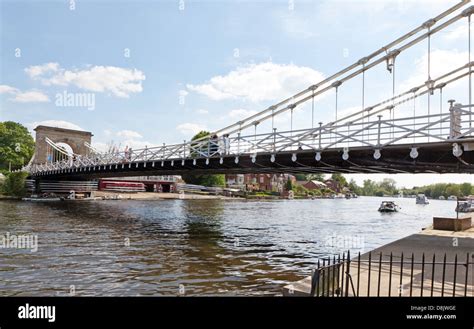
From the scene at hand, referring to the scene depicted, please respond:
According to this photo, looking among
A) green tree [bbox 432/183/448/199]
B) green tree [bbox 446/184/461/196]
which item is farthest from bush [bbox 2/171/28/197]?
green tree [bbox 432/183/448/199]

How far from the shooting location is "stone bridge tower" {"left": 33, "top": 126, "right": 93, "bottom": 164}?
79.2 meters

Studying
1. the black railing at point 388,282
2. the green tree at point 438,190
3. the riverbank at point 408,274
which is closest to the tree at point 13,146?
the riverbank at point 408,274

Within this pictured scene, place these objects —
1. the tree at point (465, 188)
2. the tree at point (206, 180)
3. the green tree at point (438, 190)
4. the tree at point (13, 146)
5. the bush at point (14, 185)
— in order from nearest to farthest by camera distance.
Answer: the bush at point (14, 185), the tree at point (13, 146), the tree at point (206, 180), the tree at point (465, 188), the green tree at point (438, 190)

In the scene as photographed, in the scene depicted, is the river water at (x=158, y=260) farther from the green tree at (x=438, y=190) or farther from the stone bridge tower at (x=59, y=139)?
the green tree at (x=438, y=190)

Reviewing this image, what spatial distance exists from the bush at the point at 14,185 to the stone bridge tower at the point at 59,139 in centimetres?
1249

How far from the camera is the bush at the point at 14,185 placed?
213ft

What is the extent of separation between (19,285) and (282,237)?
16582 millimetres

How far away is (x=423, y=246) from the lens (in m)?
16.5

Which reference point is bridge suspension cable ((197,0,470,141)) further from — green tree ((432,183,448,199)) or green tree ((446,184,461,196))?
green tree ((432,183,448,199))

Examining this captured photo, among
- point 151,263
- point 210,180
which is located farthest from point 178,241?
point 210,180

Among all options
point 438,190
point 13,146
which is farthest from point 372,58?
point 438,190

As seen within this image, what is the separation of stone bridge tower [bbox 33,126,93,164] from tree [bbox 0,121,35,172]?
3.77m

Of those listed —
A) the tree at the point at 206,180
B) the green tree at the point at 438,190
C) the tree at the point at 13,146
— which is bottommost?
the green tree at the point at 438,190
